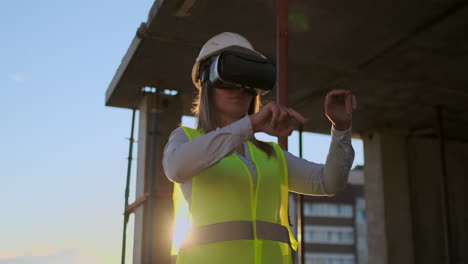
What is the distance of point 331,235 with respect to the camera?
269ft

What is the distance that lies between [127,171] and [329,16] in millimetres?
5268

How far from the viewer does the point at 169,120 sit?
952cm

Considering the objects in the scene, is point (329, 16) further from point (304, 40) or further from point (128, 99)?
point (128, 99)

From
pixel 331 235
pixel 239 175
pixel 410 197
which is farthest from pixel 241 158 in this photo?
pixel 331 235

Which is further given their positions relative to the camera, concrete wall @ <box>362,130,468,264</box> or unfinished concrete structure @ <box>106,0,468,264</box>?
concrete wall @ <box>362,130,468,264</box>

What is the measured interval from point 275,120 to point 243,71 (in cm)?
29

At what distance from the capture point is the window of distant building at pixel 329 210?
8275 cm

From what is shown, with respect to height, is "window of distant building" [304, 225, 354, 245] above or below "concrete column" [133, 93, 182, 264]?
above

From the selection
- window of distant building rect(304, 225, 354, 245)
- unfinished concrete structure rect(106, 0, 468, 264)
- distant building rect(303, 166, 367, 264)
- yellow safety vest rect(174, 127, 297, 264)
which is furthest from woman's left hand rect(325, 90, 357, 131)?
window of distant building rect(304, 225, 354, 245)

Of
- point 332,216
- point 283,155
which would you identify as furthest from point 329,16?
point 332,216

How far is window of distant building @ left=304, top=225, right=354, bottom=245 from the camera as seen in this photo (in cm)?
8144

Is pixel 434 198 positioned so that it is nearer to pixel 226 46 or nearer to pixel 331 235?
pixel 226 46

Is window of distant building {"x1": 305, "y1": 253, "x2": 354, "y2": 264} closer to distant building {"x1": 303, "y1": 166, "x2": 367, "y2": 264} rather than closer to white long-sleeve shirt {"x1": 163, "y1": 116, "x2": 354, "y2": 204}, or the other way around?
distant building {"x1": 303, "y1": 166, "x2": 367, "y2": 264}

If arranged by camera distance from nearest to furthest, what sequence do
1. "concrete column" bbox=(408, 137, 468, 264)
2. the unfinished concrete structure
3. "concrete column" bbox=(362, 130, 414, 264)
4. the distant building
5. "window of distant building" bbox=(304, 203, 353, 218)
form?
the unfinished concrete structure < "concrete column" bbox=(362, 130, 414, 264) < "concrete column" bbox=(408, 137, 468, 264) < the distant building < "window of distant building" bbox=(304, 203, 353, 218)
